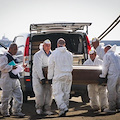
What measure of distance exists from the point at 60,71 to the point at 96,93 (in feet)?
4.55

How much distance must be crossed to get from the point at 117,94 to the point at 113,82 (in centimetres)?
33

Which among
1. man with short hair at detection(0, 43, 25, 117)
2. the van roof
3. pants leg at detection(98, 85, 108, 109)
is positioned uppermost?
the van roof

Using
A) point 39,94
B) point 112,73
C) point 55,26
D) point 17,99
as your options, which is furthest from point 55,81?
point 55,26

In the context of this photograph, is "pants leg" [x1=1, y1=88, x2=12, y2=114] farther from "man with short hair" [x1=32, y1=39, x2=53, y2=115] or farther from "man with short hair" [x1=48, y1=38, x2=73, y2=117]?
"man with short hair" [x1=48, y1=38, x2=73, y2=117]

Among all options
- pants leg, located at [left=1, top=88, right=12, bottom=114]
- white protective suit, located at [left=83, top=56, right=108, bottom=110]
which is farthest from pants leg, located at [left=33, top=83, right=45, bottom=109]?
white protective suit, located at [left=83, top=56, right=108, bottom=110]

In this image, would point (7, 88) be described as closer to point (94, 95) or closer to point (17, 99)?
point (17, 99)

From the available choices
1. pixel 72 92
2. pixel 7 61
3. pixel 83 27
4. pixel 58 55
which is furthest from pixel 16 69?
pixel 83 27

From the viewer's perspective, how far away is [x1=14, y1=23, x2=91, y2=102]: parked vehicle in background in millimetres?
10078

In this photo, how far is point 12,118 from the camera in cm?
813

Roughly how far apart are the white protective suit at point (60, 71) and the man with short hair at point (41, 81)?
1.28ft

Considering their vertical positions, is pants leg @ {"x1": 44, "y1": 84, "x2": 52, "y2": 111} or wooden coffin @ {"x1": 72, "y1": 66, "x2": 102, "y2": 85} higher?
wooden coffin @ {"x1": 72, "y1": 66, "x2": 102, "y2": 85}

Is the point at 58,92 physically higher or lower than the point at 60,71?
lower

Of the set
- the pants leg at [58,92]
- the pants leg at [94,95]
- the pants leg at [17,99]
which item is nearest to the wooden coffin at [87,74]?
the pants leg at [58,92]

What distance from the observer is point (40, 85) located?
909 cm
